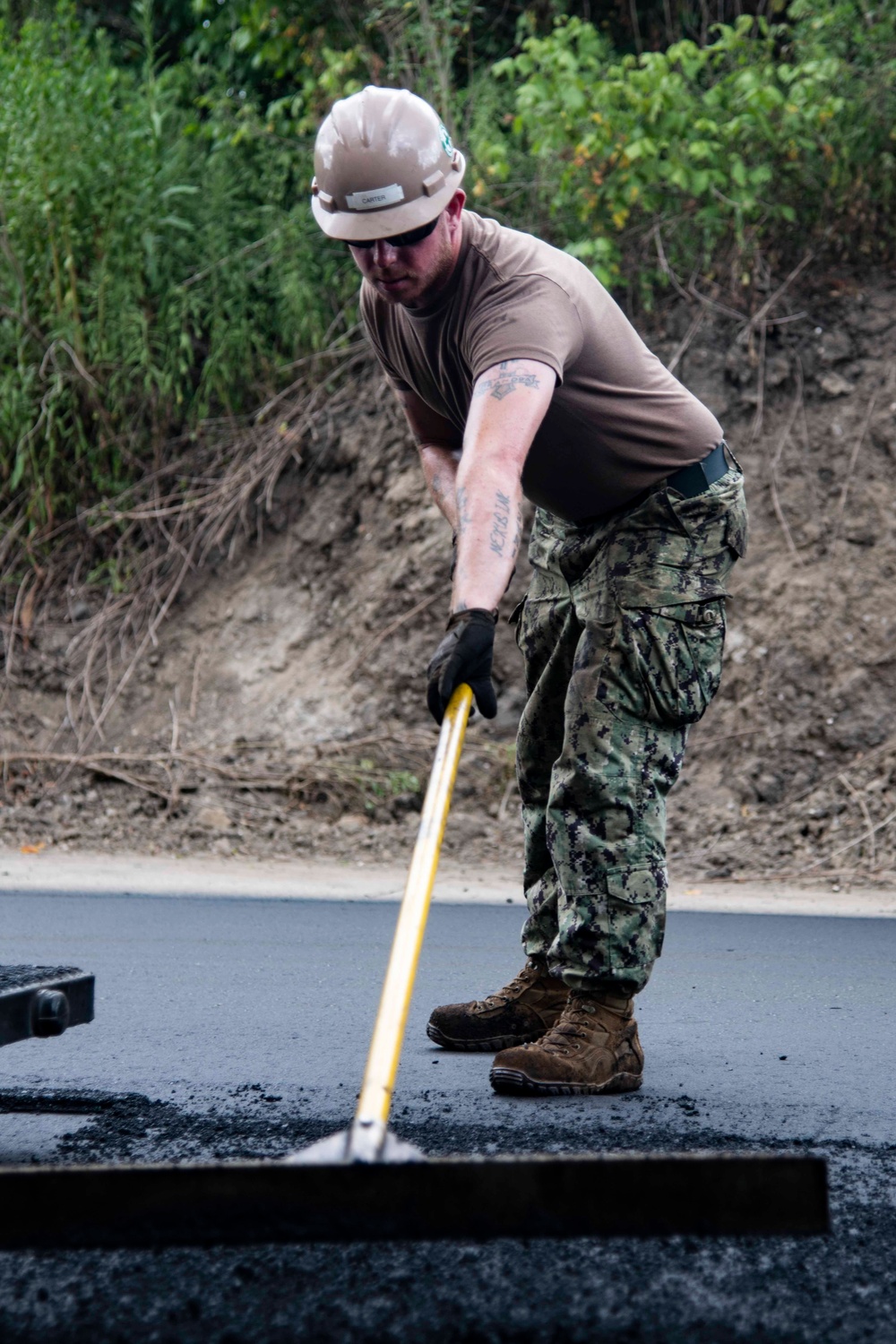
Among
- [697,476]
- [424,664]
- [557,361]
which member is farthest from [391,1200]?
[424,664]

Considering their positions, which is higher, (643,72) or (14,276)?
(643,72)

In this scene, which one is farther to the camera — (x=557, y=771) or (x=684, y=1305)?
(x=557, y=771)

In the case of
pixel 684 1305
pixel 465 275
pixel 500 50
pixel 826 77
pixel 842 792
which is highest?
pixel 500 50

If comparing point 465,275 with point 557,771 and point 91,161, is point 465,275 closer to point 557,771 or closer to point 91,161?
point 557,771

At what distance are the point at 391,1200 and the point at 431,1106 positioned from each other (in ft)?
3.70

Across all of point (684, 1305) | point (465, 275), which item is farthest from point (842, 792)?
point (684, 1305)

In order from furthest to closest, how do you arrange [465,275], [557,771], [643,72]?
[643,72] → [557,771] → [465,275]

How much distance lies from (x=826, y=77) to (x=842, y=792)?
3841 mm

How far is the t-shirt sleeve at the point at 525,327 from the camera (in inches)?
Answer: 88.9

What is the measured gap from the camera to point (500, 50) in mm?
9125

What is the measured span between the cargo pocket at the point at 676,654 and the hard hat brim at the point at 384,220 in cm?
83

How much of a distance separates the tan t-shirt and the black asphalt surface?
1189mm

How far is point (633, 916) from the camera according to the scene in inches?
103

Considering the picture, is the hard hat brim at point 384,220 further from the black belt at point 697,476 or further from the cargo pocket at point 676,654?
the cargo pocket at point 676,654
